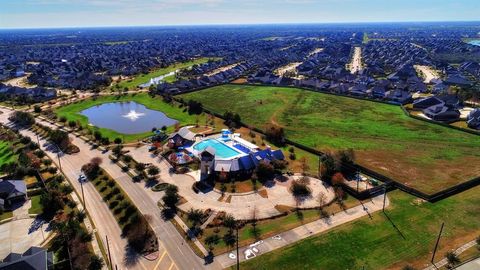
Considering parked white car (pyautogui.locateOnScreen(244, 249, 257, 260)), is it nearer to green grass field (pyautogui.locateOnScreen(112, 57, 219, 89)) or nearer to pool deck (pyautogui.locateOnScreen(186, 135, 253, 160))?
pool deck (pyautogui.locateOnScreen(186, 135, 253, 160))

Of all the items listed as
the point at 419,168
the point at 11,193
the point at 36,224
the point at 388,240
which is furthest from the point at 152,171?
the point at 419,168

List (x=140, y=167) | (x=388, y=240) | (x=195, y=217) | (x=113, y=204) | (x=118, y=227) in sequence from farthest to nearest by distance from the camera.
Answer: (x=140, y=167), (x=113, y=204), (x=195, y=217), (x=118, y=227), (x=388, y=240)

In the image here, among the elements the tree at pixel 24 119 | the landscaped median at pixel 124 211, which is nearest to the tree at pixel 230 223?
the landscaped median at pixel 124 211

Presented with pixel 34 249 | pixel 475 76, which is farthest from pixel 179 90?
pixel 475 76

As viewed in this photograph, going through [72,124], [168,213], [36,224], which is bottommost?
[36,224]

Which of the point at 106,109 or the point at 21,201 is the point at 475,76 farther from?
the point at 21,201

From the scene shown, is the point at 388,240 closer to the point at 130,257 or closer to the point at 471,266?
the point at 471,266
